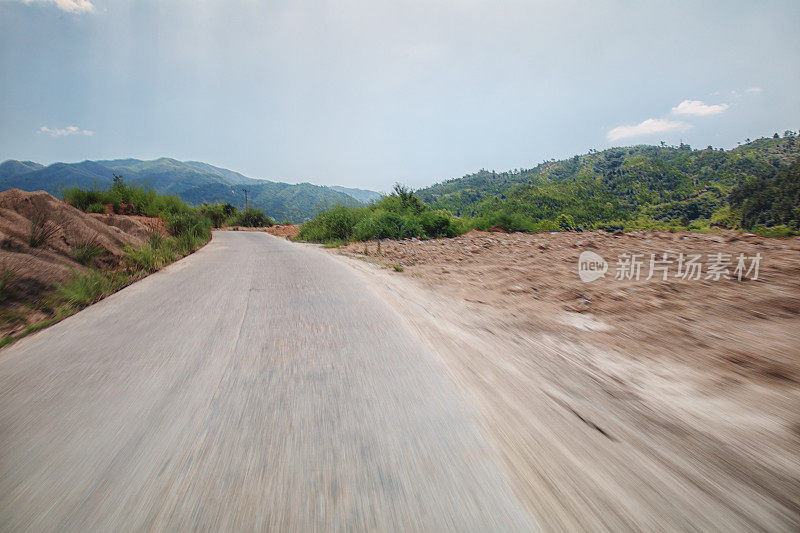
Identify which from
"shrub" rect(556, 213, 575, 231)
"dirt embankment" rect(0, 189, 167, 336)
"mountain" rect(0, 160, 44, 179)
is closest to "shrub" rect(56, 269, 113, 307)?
"dirt embankment" rect(0, 189, 167, 336)

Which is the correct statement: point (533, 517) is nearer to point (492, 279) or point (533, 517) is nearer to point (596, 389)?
point (596, 389)

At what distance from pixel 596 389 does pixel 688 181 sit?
272 feet

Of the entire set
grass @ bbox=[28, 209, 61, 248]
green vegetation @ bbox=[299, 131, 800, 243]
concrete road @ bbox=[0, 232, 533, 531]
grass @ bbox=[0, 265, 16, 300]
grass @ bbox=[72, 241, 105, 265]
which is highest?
green vegetation @ bbox=[299, 131, 800, 243]

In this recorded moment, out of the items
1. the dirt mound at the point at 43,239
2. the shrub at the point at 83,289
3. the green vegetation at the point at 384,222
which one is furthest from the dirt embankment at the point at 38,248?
the green vegetation at the point at 384,222

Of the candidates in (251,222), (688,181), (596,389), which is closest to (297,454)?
(596,389)

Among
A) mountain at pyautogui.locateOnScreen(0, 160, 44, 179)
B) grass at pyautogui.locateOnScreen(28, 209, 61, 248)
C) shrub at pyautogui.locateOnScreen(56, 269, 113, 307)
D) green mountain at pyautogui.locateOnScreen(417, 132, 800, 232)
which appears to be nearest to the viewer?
shrub at pyautogui.locateOnScreen(56, 269, 113, 307)

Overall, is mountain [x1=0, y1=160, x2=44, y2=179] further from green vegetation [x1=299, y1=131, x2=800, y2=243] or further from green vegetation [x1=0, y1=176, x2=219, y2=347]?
green vegetation [x1=0, y1=176, x2=219, y2=347]

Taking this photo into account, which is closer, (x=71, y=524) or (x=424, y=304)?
(x=71, y=524)

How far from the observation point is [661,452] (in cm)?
108

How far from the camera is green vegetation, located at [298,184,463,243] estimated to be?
35.7ft

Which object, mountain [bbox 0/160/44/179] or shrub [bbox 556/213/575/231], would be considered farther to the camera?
mountain [bbox 0/160/44/179]

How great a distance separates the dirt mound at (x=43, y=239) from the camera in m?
2.88

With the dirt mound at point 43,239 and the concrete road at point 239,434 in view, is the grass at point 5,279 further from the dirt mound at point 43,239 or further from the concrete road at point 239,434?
the concrete road at point 239,434

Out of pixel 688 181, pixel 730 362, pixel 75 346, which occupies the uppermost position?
pixel 688 181
